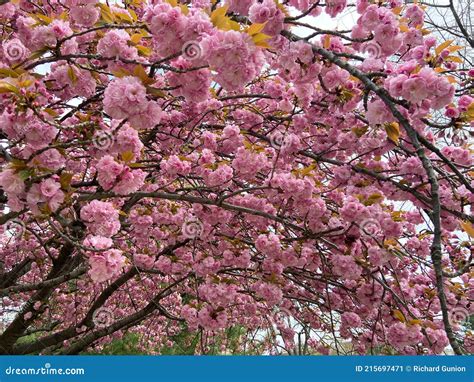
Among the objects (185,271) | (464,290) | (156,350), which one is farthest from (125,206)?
(156,350)

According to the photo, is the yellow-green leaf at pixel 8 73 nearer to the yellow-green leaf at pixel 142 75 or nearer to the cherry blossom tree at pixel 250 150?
the cherry blossom tree at pixel 250 150

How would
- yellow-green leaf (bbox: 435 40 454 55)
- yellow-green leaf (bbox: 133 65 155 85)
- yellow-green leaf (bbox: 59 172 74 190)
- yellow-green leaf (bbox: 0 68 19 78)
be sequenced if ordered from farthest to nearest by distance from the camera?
yellow-green leaf (bbox: 435 40 454 55), yellow-green leaf (bbox: 59 172 74 190), yellow-green leaf (bbox: 0 68 19 78), yellow-green leaf (bbox: 133 65 155 85)

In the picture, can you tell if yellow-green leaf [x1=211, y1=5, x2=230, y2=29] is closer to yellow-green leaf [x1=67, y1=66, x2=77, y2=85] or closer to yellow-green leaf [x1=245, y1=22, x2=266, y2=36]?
yellow-green leaf [x1=245, y1=22, x2=266, y2=36]

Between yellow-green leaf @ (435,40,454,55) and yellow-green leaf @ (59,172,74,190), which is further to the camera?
yellow-green leaf @ (435,40,454,55)

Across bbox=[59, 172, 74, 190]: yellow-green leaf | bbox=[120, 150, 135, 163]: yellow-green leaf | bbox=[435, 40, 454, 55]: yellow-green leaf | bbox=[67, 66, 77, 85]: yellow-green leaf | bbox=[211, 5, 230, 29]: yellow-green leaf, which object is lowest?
bbox=[59, 172, 74, 190]: yellow-green leaf

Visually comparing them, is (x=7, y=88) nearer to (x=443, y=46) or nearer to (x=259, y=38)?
(x=259, y=38)

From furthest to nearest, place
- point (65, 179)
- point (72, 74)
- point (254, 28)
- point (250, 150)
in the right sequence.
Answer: point (250, 150) < point (72, 74) < point (65, 179) < point (254, 28)

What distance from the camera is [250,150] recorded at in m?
3.41

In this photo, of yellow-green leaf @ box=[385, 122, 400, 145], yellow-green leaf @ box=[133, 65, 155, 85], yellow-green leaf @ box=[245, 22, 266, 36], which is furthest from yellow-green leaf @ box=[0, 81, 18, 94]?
yellow-green leaf @ box=[385, 122, 400, 145]

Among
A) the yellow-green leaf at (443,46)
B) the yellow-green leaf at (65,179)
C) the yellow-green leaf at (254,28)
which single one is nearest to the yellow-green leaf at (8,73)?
the yellow-green leaf at (65,179)

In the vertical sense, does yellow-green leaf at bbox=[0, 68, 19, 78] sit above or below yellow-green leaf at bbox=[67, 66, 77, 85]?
below

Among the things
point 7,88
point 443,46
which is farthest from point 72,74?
point 443,46

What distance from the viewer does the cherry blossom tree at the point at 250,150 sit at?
2047 mm

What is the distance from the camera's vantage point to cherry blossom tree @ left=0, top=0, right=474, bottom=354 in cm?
205
